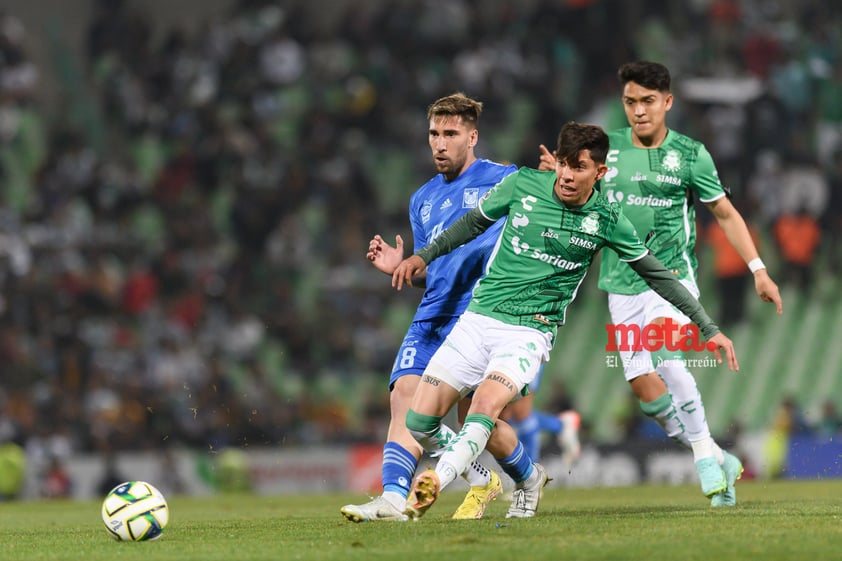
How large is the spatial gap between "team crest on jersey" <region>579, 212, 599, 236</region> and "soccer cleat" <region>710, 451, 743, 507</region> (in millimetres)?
2394

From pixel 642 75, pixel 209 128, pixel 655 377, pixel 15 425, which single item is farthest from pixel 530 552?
pixel 209 128

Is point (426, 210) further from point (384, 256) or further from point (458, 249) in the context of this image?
point (384, 256)

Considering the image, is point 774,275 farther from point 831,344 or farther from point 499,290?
point 499,290

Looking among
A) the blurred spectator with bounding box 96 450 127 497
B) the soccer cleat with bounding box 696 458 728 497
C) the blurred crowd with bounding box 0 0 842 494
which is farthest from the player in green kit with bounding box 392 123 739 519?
the blurred spectator with bounding box 96 450 127 497

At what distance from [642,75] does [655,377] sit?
6.75 ft

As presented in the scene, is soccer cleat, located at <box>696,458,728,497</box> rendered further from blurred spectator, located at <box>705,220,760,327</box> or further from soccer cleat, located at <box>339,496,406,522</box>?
blurred spectator, located at <box>705,220,760,327</box>

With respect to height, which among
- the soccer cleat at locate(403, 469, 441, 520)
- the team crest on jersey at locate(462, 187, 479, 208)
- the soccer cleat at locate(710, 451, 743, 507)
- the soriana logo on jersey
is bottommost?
the soccer cleat at locate(710, 451, 743, 507)

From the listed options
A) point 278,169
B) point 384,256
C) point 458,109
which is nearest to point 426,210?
point 458,109

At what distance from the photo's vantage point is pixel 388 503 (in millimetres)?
7266

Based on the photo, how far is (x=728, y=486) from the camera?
8.65 m

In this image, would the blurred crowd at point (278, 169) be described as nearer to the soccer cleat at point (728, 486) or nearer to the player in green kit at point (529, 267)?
the soccer cleat at point (728, 486)

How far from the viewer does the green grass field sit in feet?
18.1

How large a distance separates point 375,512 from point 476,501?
49.9 inches

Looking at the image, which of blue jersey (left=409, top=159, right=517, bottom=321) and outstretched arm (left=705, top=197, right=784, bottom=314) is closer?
blue jersey (left=409, top=159, right=517, bottom=321)
